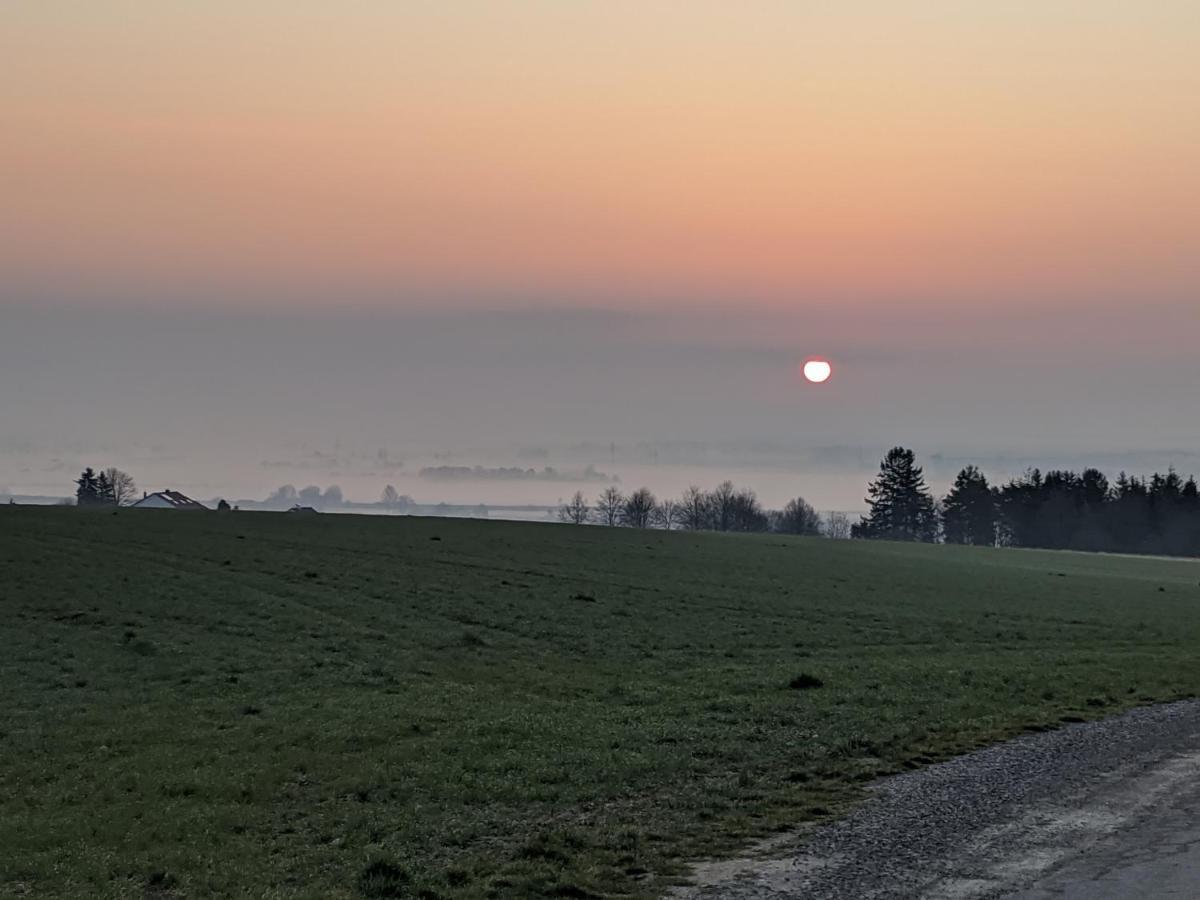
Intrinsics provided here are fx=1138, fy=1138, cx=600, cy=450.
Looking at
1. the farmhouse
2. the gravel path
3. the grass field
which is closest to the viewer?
the gravel path

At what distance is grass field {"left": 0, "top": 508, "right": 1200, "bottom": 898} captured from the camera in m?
12.5

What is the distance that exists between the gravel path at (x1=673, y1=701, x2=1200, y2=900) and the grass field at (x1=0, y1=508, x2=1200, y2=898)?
0.90m

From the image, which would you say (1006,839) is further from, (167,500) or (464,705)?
(167,500)

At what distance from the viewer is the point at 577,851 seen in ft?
39.9

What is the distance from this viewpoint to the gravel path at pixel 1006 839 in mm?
10570

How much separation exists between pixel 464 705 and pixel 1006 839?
12.7 metres

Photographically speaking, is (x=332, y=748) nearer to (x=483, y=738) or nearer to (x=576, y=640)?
(x=483, y=738)

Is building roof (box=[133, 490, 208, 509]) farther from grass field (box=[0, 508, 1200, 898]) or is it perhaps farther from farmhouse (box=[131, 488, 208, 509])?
grass field (box=[0, 508, 1200, 898])

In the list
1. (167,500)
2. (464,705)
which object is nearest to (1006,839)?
(464,705)

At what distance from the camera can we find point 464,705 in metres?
22.9

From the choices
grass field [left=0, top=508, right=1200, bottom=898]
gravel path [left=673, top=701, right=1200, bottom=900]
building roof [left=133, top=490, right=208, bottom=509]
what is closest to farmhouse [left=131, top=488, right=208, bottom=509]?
building roof [left=133, top=490, right=208, bottom=509]

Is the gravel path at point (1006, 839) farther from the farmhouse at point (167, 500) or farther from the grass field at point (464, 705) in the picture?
the farmhouse at point (167, 500)

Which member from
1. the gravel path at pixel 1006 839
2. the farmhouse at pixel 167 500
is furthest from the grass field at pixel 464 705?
the farmhouse at pixel 167 500

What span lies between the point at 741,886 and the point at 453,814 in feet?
15.0
